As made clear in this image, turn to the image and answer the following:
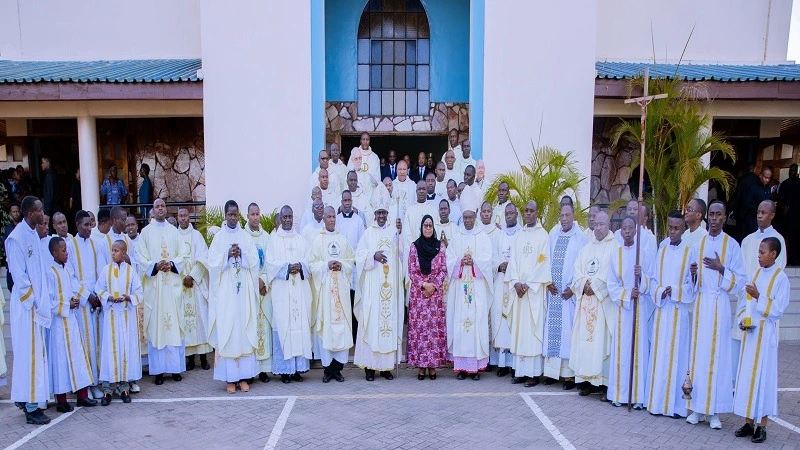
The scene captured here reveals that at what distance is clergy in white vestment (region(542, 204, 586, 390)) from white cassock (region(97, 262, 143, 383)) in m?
5.08

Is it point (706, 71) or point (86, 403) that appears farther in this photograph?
point (706, 71)

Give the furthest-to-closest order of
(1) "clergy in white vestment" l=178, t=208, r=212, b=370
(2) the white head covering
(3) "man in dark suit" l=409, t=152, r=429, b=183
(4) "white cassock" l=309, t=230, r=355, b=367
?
1. (3) "man in dark suit" l=409, t=152, r=429, b=183
2. (2) the white head covering
3. (1) "clergy in white vestment" l=178, t=208, r=212, b=370
4. (4) "white cassock" l=309, t=230, r=355, b=367

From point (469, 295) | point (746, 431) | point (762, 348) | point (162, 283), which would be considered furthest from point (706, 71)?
point (162, 283)

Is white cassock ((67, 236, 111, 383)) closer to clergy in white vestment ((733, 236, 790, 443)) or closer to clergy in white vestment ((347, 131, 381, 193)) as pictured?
clergy in white vestment ((347, 131, 381, 193))

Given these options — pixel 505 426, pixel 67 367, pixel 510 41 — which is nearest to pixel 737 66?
pixel 510 41

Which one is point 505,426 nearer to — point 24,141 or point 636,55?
point 636,55

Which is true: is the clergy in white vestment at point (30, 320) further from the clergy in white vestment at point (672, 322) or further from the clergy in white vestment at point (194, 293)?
the clergy in white vestment at point (672, 322)

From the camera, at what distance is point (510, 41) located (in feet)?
37.2

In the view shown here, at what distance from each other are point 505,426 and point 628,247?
251cm

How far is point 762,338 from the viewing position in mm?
5922

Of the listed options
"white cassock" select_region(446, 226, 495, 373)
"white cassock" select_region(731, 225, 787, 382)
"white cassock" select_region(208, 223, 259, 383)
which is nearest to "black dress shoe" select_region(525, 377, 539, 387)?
"white cassock" select_region(446, 226, 495, 373)

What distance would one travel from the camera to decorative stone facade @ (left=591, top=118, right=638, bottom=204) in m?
13.5

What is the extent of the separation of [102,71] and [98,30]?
2212 millimetres

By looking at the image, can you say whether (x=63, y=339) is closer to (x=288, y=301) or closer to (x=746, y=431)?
(x=288, y=301)
